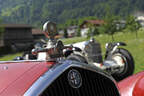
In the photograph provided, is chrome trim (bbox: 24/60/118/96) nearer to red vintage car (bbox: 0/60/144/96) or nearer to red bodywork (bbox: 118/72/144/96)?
red vintage car (bbox: 0/60/144/96)

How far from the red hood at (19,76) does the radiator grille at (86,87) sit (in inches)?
4.7

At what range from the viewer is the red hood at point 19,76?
1.16 metres

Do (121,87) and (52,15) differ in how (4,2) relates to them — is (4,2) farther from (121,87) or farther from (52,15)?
(121,87)

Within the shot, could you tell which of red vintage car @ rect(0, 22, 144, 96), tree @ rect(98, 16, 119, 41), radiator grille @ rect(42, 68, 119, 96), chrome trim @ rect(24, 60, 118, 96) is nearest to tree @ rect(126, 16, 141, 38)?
tree @ rect(98, 16, 119, 41)

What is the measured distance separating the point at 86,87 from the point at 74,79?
13 centimetres

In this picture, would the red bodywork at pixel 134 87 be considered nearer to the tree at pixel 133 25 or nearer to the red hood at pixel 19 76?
the red hood at pixel 19 76

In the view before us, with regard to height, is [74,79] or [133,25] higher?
[133,25]

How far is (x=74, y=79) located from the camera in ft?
4.74

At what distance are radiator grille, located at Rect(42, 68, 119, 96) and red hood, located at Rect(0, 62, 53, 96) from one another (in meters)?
0.12

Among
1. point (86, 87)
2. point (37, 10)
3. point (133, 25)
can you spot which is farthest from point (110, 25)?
point (86, 87)

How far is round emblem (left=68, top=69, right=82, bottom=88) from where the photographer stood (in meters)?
1.40

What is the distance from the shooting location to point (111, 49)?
17.9ft

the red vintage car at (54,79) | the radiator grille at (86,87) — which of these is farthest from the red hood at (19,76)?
the radiator grille at (86,87)

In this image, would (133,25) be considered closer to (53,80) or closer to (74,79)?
(74,79)
